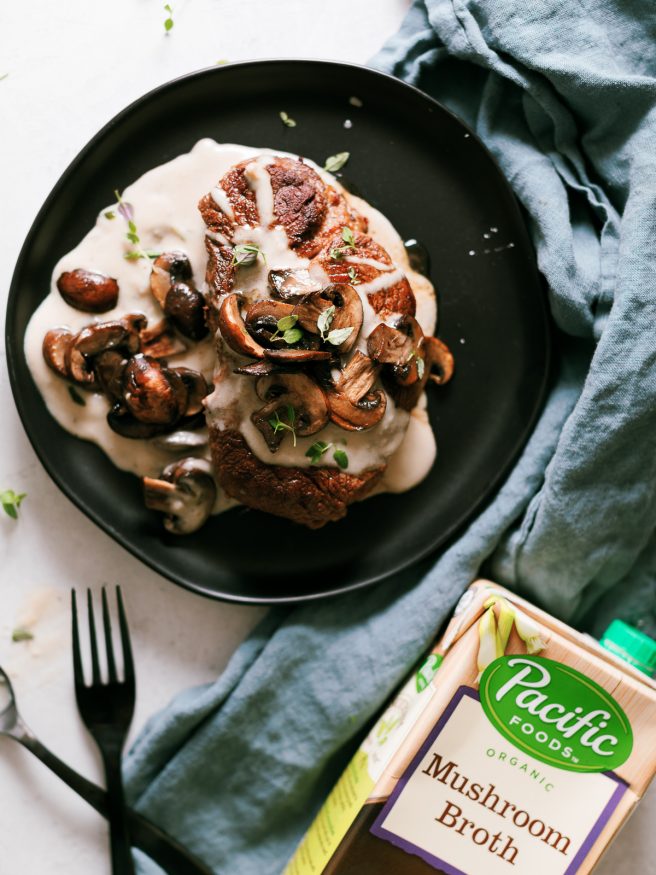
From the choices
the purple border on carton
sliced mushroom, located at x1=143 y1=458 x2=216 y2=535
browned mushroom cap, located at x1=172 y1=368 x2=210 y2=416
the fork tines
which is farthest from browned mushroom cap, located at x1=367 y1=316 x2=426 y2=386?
the fork tines

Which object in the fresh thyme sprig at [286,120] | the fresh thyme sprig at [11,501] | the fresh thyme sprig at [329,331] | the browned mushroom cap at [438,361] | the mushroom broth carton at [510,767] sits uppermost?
the fresh thyme sprig at [286,120]

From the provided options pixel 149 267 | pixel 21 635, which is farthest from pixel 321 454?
pixel 21 635

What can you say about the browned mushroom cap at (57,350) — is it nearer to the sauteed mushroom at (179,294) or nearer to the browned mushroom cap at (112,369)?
the browned mushroom cap at (112,369)

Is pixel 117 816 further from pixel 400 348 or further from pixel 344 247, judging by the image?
pixel 344 247

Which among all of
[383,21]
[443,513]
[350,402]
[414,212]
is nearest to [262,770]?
[443,513]

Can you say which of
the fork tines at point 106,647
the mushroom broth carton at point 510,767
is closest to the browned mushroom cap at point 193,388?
the fork tines at point 106,647

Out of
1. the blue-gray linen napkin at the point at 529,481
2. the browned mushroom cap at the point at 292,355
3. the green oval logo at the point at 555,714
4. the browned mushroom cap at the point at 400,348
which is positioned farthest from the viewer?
the blue-gray linen napkin at the point at 529,481
